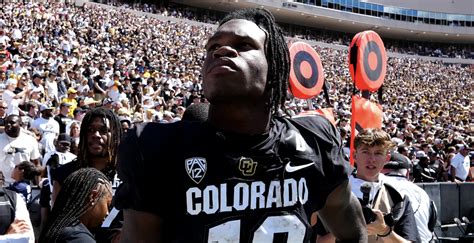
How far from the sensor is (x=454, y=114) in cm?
2577

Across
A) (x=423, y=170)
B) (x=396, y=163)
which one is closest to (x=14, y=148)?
(x=396, y=163)

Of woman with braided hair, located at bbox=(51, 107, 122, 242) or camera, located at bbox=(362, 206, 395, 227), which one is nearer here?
camera, located at bbox=(362, 206, 395, 227)

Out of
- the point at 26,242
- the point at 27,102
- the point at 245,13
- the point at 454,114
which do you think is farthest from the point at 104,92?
the point at 454,114

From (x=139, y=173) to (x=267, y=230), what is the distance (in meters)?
0.32

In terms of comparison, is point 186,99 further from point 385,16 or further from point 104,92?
point 385,16

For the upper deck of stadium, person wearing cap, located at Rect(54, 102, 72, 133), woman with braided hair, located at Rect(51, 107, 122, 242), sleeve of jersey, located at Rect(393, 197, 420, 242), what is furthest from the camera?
the upper deck of stadium

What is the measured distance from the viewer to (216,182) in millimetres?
1405

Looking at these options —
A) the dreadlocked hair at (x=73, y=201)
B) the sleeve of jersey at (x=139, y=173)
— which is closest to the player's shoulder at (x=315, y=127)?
the sleeve of jersey at (x=139, y=173)

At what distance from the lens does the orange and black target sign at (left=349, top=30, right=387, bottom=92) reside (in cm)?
580

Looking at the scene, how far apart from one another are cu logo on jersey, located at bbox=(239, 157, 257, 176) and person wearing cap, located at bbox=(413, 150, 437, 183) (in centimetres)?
882

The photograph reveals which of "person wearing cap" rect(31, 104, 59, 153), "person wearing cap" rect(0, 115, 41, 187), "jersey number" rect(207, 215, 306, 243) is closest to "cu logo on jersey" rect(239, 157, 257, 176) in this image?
"jersey number" rect(207, 215, 306, 243)

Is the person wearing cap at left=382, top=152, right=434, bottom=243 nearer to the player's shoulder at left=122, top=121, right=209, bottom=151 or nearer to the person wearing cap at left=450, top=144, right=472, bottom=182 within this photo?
the player's shoulder at left=122, top=121, right=209, bottom=151

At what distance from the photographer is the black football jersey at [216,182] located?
137 centimetres

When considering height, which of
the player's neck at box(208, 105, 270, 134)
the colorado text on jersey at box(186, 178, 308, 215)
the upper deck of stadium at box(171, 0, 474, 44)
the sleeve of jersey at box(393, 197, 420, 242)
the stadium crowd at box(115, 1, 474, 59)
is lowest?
the sleeve of jersey at box(393, 197, 420, 242)
